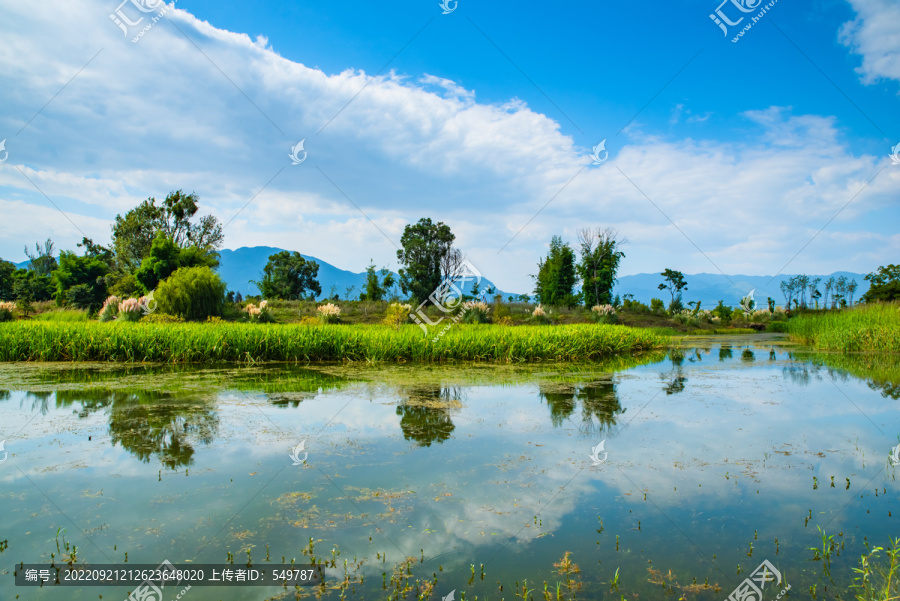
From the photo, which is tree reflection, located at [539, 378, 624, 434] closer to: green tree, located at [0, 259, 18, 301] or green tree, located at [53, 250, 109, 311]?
green tree, located at [53, 250, 109, 311]

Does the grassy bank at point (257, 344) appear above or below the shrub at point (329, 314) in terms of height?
below

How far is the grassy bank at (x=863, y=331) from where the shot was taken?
11586mm

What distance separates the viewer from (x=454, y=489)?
285cm

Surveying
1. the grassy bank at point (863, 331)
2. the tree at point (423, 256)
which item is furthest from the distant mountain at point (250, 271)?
the grassy bank at point (863, 331)

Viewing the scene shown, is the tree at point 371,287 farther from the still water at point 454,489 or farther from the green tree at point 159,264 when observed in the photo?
the still water at point 454,489

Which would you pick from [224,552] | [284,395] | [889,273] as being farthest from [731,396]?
[889,273]

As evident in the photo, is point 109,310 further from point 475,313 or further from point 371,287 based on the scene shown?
point 371,287

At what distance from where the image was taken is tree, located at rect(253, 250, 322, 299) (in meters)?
27.9

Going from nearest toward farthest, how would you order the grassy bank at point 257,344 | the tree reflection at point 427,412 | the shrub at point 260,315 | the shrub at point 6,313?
1. the tree reflection at point 427,412
2. the grassy bank at point 257,344
3. the shrub at point 6,313
4. the shrub at point 260,315

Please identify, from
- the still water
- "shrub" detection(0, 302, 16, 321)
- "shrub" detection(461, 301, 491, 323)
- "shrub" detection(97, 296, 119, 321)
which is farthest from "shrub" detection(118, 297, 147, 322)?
"shrub" detection(461, 301, 491, 323)

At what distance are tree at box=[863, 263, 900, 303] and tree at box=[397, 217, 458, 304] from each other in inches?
833

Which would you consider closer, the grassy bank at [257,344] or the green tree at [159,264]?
the grassy bank at [257,344]

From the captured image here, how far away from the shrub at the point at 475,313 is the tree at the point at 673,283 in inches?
626

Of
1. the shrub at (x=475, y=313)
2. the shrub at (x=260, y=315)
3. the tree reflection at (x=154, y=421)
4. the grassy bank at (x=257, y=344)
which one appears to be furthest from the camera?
the shrub at (x=475, y=313)
